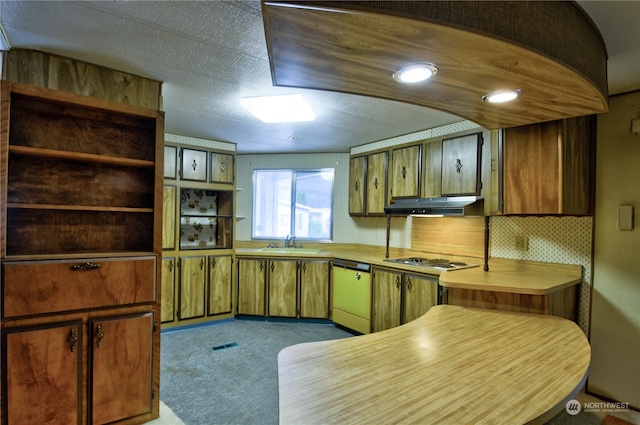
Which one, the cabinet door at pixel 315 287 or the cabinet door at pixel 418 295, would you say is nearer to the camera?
the cabinet door at pixel 418 295

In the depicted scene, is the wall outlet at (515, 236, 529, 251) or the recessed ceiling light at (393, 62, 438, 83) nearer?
the recessed ceiling light at (393, 62, 438, 83)

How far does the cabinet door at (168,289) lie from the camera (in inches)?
150

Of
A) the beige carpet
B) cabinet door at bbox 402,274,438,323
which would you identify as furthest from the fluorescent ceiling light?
the beige carpet

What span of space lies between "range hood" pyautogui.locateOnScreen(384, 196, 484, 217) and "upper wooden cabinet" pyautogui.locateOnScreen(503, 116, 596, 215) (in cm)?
40

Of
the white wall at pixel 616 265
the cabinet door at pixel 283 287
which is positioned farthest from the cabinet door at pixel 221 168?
the white wall at pixel 616 265

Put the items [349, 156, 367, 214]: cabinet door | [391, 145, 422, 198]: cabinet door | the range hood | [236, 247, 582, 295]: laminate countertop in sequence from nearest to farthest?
[236, 247, 582, 295]: laminate countertop
the range hood
[391, 145, 422, 198]: cabinet door
[349, 156, 367, 214]: cabinet door

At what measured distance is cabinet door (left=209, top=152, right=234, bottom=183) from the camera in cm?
416

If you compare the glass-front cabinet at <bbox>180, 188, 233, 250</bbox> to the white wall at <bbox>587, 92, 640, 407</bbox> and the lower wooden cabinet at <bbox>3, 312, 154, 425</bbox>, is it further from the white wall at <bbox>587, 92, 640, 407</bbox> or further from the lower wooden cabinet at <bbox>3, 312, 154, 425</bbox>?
the white wall at <bbox>587, 92, 640, 407</bbox>

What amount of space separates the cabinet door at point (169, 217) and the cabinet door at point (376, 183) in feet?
7.92

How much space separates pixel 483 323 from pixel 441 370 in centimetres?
77

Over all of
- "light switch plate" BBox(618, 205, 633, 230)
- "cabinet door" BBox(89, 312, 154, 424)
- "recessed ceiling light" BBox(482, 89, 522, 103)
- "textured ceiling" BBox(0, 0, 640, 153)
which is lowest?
"cabinet door" BBox(89, 312, 154, 424)

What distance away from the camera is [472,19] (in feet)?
3.51

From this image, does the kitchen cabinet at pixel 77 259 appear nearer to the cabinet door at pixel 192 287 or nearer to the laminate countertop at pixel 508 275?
the cabinet door at pixel 192 287

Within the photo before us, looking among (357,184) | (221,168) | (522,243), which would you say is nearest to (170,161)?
(221,168)
